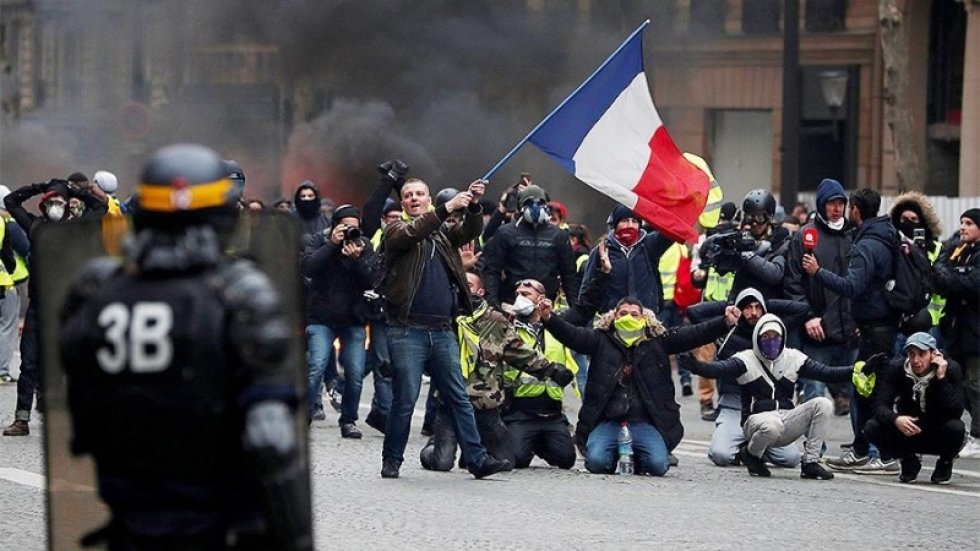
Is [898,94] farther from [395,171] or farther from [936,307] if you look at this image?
[395,171]

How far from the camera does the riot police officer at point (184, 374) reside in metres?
4.30

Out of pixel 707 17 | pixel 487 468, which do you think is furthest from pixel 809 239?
pixel 707 17

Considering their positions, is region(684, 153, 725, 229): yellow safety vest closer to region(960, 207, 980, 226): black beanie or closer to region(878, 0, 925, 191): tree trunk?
region(960, 207, 980, 226): black beanie

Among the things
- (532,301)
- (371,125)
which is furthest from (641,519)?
(371,125)

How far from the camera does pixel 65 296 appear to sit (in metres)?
4.64

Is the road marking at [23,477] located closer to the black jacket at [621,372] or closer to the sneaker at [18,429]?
the sneaker at [18,429]

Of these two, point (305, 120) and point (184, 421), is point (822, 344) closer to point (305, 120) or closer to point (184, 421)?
point (184, 421)

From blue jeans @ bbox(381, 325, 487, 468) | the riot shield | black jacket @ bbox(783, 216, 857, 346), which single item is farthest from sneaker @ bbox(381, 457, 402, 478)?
the riot shield

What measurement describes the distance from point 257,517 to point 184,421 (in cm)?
26

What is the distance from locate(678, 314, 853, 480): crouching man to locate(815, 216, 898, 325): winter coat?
0.66 m

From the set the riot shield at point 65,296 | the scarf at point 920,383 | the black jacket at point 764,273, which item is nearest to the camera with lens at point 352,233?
the black jacket at point 764,273

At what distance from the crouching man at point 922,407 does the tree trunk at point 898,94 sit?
16.1 meters

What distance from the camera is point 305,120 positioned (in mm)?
27594

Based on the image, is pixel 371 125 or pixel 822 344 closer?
pixel 822 344
